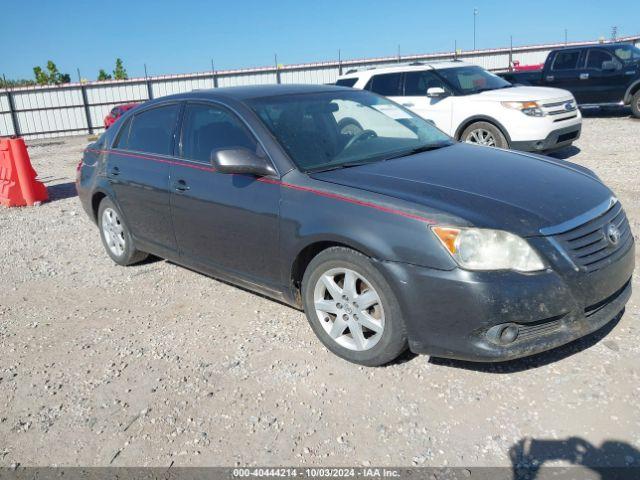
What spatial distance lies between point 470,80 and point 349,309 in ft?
24.6

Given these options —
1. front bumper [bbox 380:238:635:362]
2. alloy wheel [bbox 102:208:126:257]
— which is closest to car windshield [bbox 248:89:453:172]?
front bumper [bbox 380:238:635:362]

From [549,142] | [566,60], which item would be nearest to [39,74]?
[566,60]

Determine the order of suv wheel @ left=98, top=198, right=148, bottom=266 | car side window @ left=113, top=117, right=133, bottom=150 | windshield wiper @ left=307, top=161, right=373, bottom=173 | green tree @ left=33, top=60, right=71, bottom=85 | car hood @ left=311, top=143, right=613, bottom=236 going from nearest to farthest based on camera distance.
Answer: car hood @ left=311, top=143, right=613, bottom=236, windshield wiper @ left=307, top=161, right=373, bottom=173, car side window @ left=113, top=117, right=133, bottom=150, suv wheel @ left=98, top=198, right=148, bottom=266, green tree @ left=33, top=60, right=71, bottom=85

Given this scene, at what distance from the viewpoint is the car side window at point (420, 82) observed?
959 cm

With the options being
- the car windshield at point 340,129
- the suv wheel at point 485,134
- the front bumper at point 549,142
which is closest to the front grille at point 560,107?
the front bumper at point 549,142

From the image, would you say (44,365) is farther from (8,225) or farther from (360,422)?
(8,225)

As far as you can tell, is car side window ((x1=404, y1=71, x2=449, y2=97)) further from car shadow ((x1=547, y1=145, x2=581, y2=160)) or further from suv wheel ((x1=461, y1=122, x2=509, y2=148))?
car shadow ((x1=547, y1=145, x2=581, y2=160))

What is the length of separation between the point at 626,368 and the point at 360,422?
1.53m

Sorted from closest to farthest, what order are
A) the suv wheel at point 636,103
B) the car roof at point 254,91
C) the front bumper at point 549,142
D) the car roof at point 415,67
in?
the car roof at point 254,91, the front bumper at point 549,142, the car roof at point 415,67, the suv wheel at point 636,103

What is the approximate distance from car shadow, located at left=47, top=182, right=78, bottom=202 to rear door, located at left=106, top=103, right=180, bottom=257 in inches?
191

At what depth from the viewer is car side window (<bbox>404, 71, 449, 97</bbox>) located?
9594 mm

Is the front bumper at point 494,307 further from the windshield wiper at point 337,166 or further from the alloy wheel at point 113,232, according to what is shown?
the alloy wheel at point 113,232

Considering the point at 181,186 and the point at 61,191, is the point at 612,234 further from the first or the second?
the point at 61,191

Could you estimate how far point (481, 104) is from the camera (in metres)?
8.96
